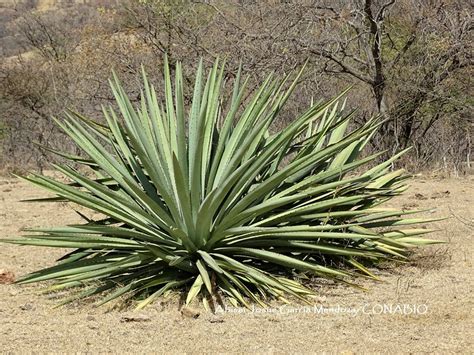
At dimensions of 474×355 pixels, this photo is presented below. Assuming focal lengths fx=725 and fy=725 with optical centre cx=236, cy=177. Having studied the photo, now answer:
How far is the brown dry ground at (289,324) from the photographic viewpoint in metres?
3.93

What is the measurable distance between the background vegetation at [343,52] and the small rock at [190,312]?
563cm

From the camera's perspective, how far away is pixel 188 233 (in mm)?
4977

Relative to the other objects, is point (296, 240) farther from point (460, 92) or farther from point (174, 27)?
point (174, 27)

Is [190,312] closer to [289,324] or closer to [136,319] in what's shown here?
[136,319]

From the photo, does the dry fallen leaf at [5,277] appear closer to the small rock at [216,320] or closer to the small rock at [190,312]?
the small rock at [190,312]

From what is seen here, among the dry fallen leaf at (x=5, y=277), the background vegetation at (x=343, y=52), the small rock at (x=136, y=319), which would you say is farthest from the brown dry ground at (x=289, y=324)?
the background vegetation at (x=343, y=52)

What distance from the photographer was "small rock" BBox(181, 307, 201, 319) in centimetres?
450

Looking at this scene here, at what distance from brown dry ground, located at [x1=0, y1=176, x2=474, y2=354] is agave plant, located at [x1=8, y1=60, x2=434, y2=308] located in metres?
0.17

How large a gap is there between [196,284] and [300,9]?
23.0ft

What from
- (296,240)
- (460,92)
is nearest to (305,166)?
(296,240)

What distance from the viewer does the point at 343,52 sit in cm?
1106

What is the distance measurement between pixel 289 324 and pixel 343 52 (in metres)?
7.42

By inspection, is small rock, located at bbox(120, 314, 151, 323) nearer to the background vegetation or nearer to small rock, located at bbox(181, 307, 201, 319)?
small rock, located at bbox(181, 307, 201, 319)

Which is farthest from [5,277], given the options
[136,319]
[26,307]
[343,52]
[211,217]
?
[343,52]
